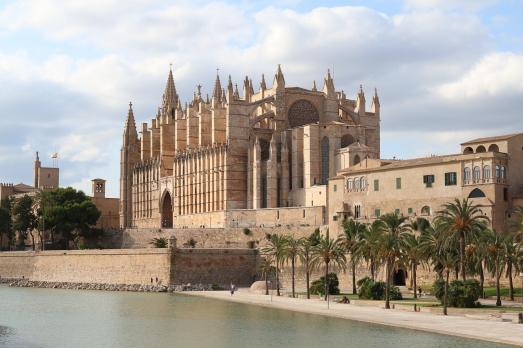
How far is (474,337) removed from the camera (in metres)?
33.7

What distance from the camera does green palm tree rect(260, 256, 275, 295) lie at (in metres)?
59.6

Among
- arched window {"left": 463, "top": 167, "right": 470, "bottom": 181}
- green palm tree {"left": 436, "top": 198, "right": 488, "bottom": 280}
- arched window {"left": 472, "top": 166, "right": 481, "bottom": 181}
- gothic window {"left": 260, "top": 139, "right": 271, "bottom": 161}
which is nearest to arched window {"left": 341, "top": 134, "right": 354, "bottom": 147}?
gothic window {"left": 260, "top": 139, "right": 271, "bottom": 161}

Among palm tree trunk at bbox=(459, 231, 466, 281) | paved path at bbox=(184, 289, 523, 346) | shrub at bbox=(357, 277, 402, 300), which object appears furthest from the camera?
shrub at bbox=(357, 277, 402, 300)

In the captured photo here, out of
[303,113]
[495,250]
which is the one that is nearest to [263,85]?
[303,113]

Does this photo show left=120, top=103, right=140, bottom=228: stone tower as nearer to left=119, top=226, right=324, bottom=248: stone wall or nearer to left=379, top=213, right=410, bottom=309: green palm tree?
left=119, top=226, right=324, bottom=248: stone wall

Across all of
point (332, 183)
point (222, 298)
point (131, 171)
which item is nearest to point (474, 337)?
point (222, 298)

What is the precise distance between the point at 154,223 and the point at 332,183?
35.4 m

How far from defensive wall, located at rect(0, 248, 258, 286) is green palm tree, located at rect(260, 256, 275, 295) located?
199 centimetres

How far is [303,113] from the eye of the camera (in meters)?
83.1

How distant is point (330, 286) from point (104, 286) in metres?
21.8

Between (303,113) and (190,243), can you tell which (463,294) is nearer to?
(190,243)

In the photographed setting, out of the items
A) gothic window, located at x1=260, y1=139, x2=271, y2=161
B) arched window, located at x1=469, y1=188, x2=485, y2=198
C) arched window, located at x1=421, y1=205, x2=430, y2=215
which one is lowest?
arched window, located at x1=421, y1=205, x2=430, y2=215

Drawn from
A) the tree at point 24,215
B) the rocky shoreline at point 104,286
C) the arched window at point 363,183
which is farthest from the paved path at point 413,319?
the tree at point 24,215

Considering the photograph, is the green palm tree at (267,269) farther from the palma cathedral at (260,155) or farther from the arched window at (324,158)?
the arched window at (324,158)
